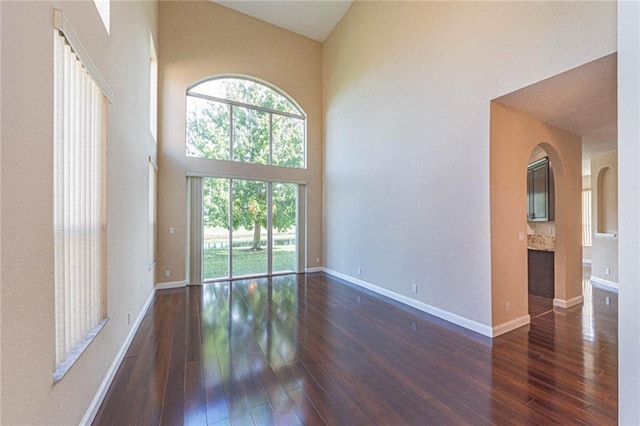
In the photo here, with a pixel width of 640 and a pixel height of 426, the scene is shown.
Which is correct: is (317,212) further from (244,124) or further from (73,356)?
(73,356)

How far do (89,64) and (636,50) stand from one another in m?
3.44

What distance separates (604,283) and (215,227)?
7921 millimetres

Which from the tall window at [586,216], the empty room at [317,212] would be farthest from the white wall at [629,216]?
the tall window at [586,216]

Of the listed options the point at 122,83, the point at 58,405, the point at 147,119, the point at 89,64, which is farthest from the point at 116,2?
the point at 58,405

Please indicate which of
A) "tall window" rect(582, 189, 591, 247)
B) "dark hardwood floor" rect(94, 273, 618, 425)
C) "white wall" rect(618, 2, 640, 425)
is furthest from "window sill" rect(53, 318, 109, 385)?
"tall window" rect(582, 189, 591, 247)

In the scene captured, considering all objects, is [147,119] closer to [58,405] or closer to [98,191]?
[98,191]

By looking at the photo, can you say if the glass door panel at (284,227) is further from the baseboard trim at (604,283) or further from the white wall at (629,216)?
the baseboard trim at (604,283)

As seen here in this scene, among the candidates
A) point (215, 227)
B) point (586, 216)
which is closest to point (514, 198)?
point (215, 227)

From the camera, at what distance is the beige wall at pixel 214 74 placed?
5191mm

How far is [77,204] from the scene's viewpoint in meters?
1.75

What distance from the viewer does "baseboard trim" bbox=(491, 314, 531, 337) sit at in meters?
3.12

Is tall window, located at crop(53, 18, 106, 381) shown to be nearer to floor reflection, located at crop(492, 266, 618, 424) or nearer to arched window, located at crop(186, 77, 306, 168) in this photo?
floor reflection, located at crop(492, 266, 618, 424)

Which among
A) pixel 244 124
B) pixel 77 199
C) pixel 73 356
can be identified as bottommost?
pixel 73 356

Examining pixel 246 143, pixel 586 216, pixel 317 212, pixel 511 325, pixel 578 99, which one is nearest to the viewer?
pixel 578 99
